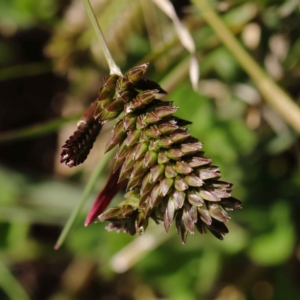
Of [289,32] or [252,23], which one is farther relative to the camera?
[289,32]

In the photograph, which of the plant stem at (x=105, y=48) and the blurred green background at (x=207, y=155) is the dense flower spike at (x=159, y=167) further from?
the blurred green background at (x=207, y=155)

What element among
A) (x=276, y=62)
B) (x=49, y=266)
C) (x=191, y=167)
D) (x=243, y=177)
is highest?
(x=276, y=62)

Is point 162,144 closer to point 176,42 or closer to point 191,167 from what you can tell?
point 191,167

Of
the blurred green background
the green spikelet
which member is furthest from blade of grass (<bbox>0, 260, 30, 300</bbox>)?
the green spikelet

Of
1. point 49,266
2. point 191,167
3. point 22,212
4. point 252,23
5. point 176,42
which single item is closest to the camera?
point 191,167

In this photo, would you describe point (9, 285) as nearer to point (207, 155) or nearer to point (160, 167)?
point (207, 155)

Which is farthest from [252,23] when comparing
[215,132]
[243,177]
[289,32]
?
[243,177]

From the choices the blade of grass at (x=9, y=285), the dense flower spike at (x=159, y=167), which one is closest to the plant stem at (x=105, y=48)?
the dense flower spike at (x=159, y=167)
